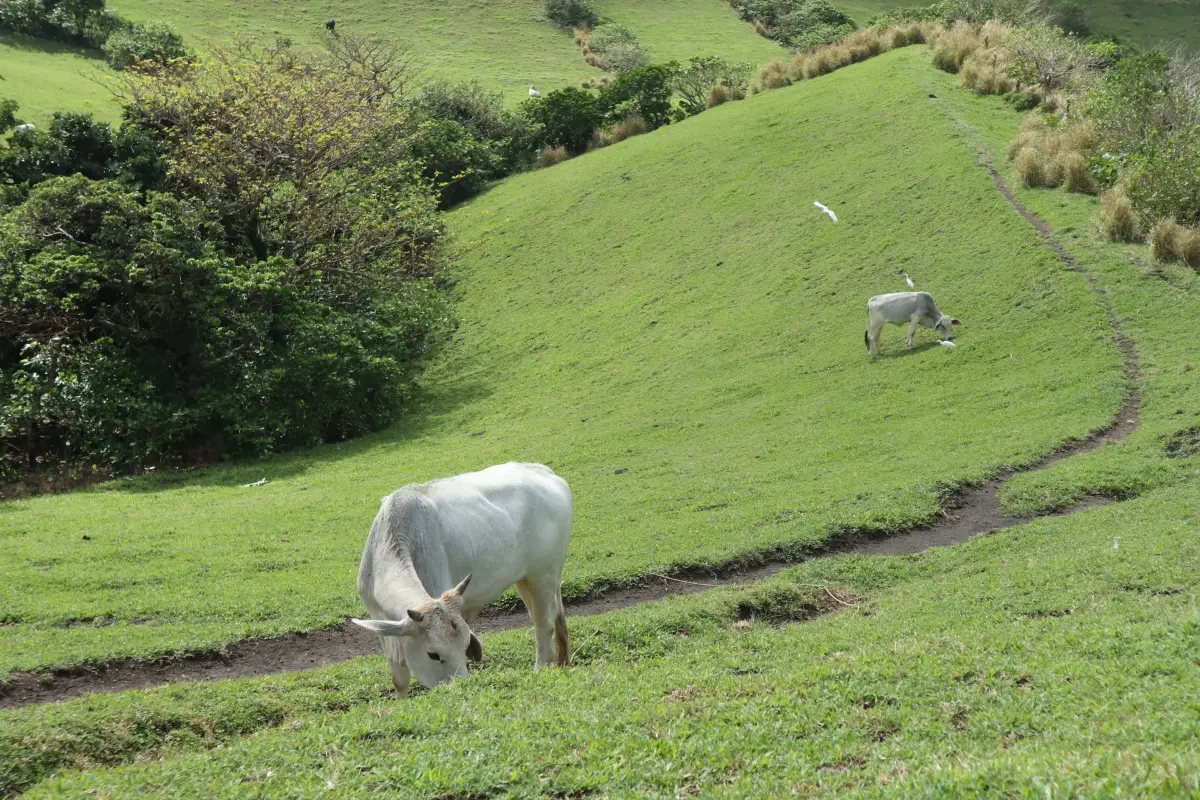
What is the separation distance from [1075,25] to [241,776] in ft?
281

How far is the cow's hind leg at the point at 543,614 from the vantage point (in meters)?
10.9

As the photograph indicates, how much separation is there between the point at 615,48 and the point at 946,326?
50492mm

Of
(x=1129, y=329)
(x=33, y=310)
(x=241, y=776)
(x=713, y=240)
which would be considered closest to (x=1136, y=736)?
(x=241, y=776)

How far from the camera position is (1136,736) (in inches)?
220

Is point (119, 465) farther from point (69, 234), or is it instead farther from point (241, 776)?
point (241, 776)

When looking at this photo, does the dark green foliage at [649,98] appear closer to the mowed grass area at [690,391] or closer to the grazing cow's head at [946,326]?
the mowed grass area at [690,391]

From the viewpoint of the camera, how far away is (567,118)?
178 feet

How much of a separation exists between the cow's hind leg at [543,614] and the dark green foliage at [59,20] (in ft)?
199

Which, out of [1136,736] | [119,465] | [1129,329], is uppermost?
[1136,736]

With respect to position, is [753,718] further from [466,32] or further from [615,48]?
[466,32]

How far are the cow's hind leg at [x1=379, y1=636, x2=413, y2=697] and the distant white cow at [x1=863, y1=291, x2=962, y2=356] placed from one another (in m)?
19.5

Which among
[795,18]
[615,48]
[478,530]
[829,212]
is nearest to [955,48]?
[829,212]

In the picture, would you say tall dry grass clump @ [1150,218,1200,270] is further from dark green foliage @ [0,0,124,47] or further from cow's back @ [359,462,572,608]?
dark green foliage @ [0,0,124,47]

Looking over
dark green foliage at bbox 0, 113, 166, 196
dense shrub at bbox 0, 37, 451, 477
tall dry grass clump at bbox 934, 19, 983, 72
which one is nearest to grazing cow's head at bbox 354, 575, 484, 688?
dense shrub at bbox 0, 37, 451, 477
